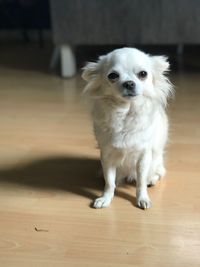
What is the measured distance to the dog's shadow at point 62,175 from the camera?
1594mm

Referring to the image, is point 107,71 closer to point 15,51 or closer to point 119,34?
point 119,34

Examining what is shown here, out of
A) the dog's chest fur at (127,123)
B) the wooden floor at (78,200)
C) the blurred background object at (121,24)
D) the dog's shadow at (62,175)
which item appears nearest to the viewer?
the wooden floor at (78,200)

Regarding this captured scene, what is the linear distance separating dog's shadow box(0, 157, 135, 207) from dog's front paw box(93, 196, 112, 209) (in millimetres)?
49

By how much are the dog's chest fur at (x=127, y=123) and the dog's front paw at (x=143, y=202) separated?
0.17 meters

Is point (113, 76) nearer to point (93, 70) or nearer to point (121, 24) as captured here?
point (93, 70)

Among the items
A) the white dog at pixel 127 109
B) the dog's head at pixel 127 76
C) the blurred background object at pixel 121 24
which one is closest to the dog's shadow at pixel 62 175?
the white dog at pixel 127 109

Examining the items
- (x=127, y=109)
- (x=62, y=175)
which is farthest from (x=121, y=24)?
(x=127, y=109)

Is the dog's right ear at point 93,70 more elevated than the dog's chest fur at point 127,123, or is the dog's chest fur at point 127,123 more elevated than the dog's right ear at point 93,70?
the dog's right ear at point 93,70

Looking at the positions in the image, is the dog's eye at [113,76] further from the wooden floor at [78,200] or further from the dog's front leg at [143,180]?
the wooden floor at [78,200]

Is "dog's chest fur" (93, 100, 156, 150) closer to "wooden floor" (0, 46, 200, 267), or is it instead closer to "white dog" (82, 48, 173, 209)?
"white dog" (82, 48, 173, 209)

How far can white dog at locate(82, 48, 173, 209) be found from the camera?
51.6 inches

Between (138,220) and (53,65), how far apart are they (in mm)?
1739

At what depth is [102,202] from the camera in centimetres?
146

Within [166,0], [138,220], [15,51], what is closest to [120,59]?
[138,220]
